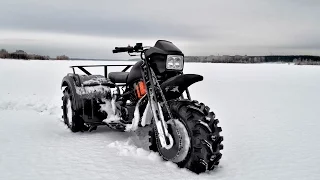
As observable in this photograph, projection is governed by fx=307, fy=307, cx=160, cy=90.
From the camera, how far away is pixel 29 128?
18.0ft

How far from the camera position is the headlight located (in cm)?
370

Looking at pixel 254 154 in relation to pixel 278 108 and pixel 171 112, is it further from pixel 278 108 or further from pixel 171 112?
pixel 278 108

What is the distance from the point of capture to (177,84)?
357 cm

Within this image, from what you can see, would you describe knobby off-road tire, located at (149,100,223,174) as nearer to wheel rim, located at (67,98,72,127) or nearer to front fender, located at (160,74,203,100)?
front fender, located at (160,74,203,100)

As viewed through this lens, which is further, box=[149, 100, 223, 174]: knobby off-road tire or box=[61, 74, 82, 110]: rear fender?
box=[61, 74, 82, 110]: rear fender

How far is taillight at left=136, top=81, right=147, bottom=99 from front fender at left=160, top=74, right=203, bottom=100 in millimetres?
519

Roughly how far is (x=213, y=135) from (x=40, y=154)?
222 centimetres

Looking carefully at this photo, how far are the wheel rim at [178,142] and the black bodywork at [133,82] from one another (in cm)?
42

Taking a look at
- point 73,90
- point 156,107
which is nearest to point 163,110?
point 156,107

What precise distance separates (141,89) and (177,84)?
2.72 ft

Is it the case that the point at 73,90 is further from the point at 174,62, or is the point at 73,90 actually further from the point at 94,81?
the point at 174,62

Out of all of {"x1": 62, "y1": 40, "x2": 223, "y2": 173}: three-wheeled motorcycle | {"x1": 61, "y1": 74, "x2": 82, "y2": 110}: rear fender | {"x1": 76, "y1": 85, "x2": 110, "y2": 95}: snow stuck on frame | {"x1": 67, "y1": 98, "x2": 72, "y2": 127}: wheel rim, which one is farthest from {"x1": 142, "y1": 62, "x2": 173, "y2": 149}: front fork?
{"x1": 67, "y1": 98, "x2": 72, "y2": 127}: wheel rim

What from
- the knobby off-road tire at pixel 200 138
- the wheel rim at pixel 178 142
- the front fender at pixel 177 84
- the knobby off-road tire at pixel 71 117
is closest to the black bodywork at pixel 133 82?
the front fender at pixel 177 84

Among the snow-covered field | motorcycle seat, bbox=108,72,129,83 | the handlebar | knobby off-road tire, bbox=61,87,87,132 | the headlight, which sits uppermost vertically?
the handlebar
